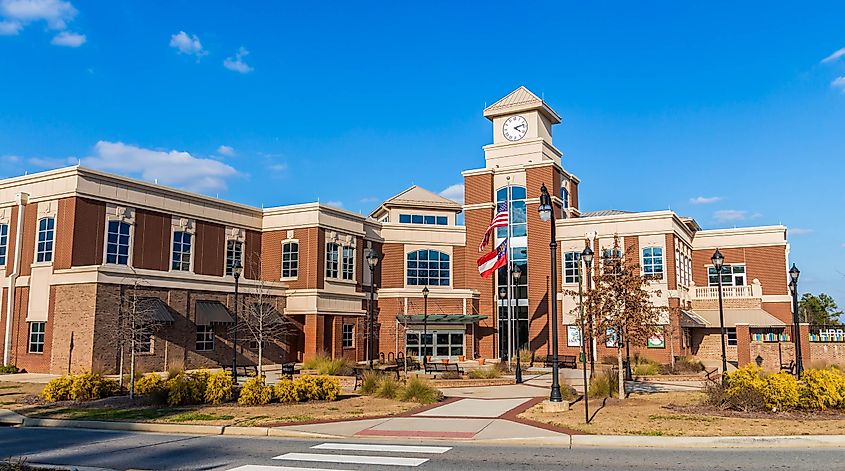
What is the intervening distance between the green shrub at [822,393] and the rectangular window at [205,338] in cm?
2693

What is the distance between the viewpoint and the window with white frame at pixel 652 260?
42781 millimetres

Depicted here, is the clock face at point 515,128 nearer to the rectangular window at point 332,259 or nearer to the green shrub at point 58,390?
the rectangular window at point 332,259

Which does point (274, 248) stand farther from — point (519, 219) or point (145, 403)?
point (145, 403)

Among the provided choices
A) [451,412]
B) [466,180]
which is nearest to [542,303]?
[466,180]

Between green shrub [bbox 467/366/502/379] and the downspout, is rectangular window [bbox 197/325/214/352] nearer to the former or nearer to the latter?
the downspout

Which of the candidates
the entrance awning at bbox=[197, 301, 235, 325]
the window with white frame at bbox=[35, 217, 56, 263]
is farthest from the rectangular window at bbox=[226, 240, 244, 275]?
the window with white frame at bbox=[35, 217, 56, 263]

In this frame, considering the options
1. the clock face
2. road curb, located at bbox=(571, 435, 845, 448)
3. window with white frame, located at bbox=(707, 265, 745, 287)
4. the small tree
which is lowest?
road curb, located at bbox=(571, 435, 845, 448)

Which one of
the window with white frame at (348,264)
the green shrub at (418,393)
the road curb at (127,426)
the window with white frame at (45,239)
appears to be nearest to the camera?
the road curb at (127,426)

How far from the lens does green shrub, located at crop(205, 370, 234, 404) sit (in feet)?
62.9

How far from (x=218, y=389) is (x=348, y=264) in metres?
23.1

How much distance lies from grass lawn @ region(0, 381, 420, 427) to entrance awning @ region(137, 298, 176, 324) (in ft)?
33.3

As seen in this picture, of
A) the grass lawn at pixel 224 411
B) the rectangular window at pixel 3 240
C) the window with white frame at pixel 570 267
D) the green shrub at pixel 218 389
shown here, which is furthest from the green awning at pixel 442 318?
the green shrub at pixel 218 389

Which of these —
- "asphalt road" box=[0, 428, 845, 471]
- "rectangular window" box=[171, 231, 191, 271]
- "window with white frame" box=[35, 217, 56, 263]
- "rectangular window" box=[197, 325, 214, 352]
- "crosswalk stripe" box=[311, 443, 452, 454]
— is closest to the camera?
"asphalt road" box=[0, 428, 845, 471]

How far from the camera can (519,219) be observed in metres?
47.1
